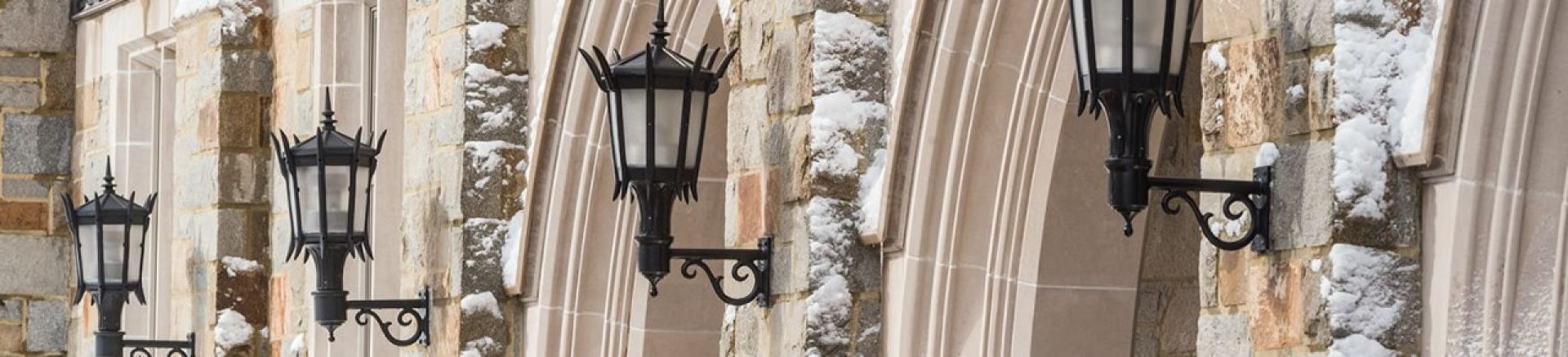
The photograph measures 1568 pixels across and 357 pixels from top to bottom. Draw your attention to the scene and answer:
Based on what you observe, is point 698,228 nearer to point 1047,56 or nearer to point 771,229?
point 771,229

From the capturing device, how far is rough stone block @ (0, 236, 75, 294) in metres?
14.5

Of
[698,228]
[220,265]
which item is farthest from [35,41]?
[698,228]

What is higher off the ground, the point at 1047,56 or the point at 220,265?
the point at 1047,56

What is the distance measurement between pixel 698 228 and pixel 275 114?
3.24 meters

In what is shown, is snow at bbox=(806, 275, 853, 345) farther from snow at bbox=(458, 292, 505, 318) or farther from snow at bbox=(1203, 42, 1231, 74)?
snow at bbox=(458, 292, 505, 318)

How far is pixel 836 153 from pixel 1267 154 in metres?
2.00

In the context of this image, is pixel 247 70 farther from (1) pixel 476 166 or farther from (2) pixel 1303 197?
Answer: (2) pixel 1303 197

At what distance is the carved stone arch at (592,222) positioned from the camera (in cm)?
916

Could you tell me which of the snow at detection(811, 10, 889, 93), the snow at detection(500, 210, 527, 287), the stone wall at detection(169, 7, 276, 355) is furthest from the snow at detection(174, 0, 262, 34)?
the snow at detection(811, 10, 889, 93)

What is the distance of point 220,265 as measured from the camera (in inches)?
472

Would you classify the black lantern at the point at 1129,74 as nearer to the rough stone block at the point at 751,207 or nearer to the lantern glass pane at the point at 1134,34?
the lantern glass pane at the point at 1134,34

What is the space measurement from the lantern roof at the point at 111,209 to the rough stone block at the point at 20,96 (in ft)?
9.38

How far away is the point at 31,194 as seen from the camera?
14562mm

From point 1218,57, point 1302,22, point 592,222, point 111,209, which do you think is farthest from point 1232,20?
point 111,209
